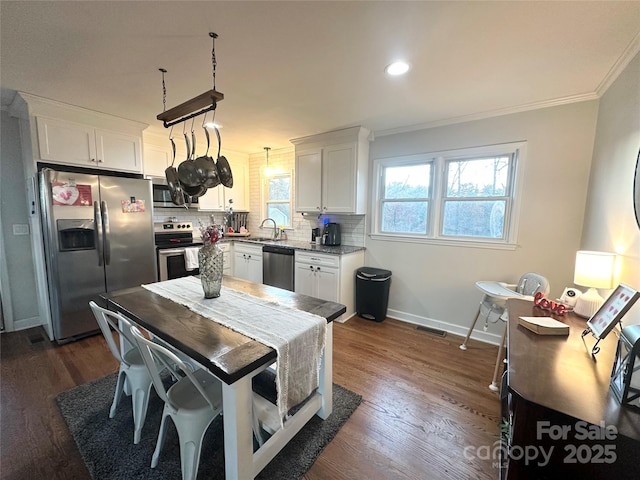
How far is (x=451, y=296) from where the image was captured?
310cm

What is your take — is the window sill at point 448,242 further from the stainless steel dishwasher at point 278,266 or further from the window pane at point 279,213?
the window pane at point 279,213

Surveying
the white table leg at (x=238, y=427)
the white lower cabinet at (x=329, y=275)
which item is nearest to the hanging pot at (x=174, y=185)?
the white table leg at (x=238, y=427)

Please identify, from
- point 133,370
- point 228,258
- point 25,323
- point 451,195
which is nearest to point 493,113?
point 451,195

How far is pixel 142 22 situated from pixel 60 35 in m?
0.60

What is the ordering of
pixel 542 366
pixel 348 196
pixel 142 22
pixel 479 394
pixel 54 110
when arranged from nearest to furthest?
1. pixel 542 366
2. pixel 142 22
3. pixel 479 394
4. pixel 54 110
5. pixel 348 196

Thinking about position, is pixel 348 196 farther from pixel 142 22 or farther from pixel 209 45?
pixel 142 22

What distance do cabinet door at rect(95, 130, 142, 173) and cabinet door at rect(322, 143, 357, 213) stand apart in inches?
92.0

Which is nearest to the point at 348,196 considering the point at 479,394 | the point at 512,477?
the point at 479,394

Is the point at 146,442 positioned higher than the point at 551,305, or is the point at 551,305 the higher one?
the point at 551,305

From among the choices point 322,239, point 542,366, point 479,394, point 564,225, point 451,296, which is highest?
point 564,225

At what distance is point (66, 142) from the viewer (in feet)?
8.83

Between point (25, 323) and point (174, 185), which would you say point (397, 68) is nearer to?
point (174, 185)

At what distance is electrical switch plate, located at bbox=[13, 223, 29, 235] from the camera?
2.93 metres

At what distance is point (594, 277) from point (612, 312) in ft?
1.85
